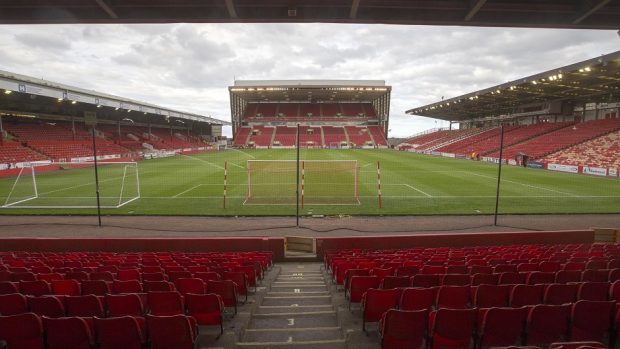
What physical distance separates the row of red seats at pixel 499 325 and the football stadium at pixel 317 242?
0.07 ft

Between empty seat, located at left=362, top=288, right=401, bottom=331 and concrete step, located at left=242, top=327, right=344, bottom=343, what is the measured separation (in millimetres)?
527

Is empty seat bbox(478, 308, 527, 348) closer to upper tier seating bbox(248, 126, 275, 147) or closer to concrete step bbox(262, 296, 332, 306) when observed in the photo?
concrete step bbox(262, 296, 332, 306)

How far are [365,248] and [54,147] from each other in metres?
48.7

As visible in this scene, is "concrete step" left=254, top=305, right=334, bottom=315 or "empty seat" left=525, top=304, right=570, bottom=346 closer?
"empty seat" left=525, top=304, right=570, bottom=346

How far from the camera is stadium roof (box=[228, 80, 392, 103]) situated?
81.5m

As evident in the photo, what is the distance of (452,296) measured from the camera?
15.4 feet

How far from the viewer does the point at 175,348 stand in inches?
148

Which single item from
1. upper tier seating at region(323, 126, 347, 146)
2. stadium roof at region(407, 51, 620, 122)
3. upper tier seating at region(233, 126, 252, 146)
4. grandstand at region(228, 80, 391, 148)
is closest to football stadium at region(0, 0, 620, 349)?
stadium roof at region(407, 51, 620, 122)

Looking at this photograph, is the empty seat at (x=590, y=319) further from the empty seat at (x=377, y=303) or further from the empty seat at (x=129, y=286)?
the empty seat at (x=129, y=286)

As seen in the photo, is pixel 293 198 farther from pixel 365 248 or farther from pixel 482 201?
pixel 482 201

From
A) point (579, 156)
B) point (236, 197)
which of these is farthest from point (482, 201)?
point (579, 156)

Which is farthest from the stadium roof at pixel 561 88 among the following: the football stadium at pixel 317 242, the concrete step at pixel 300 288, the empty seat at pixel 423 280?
the concrete step at pixel 300 288

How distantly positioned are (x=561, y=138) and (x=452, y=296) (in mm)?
54621

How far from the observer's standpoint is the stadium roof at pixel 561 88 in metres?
30.9
